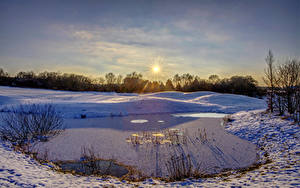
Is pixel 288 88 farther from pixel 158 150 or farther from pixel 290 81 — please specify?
pixel 158 150

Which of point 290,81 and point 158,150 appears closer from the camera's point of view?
point 158,150

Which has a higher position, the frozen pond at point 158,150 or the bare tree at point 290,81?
the bare tree at point 290,81

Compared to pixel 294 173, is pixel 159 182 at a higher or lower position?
lower

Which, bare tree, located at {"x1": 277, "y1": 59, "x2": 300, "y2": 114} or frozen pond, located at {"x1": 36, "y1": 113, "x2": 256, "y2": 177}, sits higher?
bare tree, located at {"x1": 277, "y1": 59, "x2": 300, "y2": 114}

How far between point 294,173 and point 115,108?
1998cm

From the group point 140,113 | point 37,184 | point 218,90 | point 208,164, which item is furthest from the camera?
point 218,90

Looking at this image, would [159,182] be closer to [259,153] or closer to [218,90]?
[259,153]

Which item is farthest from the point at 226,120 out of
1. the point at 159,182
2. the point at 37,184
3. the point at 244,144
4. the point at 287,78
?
the point at 37,184

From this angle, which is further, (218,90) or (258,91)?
(218,90)

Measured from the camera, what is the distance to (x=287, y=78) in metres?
12.9

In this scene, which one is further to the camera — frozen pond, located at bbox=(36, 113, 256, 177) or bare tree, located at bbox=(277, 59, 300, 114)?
bare tree, located at bbox=(277, 59, 300, 114)

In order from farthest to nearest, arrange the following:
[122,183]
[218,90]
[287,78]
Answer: [218,90], [287,78], [122,183]

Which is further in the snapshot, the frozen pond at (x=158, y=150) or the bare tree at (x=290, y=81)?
the bare tree at (x=290, y=81)

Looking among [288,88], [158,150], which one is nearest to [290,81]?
[288,88]
